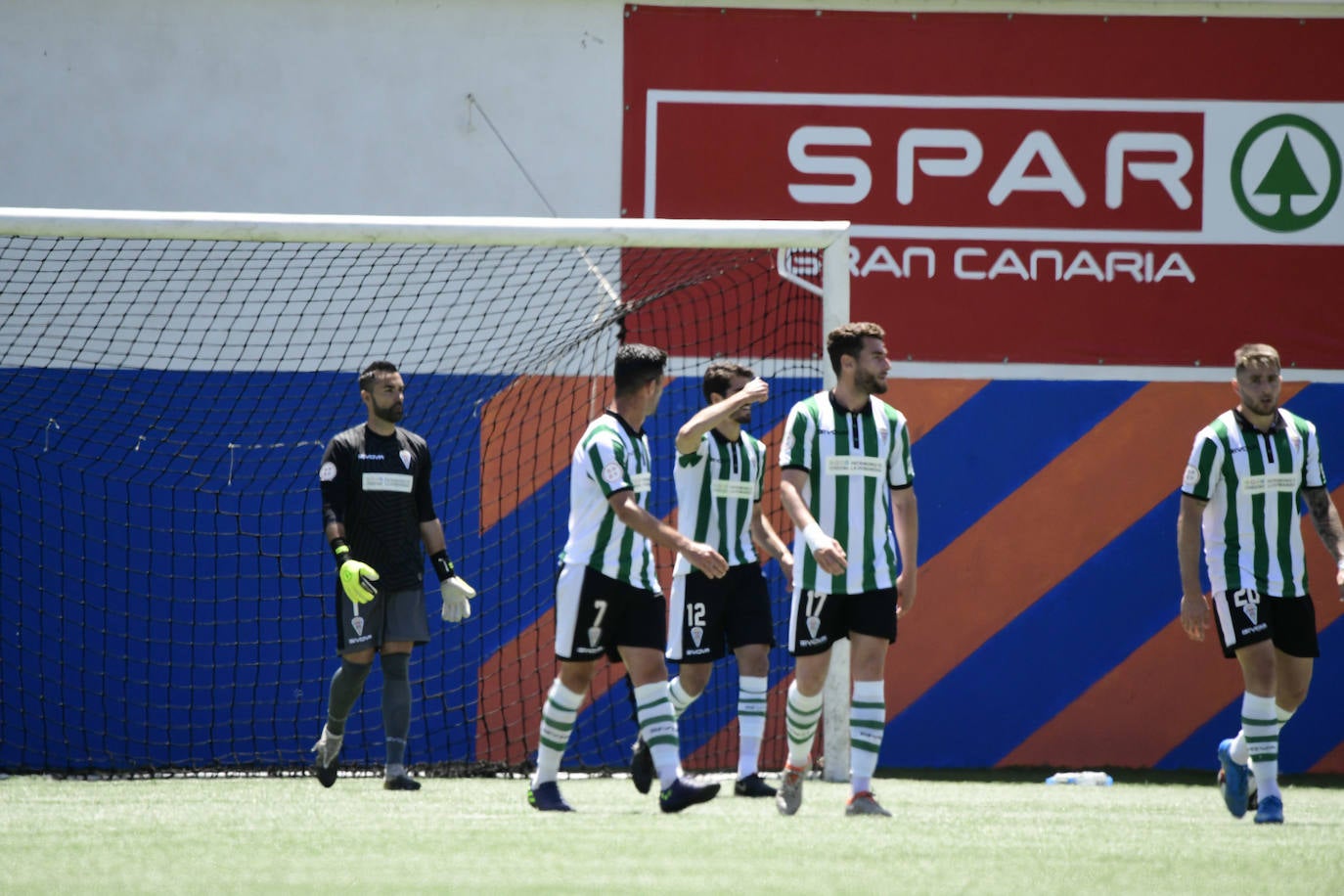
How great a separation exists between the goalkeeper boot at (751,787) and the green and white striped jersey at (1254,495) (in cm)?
205

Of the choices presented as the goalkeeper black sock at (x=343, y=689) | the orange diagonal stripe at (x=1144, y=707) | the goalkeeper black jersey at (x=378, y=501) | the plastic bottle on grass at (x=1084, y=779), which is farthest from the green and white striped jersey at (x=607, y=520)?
the orange diagonal stripe at (x=1144, y=707)

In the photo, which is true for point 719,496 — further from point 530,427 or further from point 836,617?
point 530,427

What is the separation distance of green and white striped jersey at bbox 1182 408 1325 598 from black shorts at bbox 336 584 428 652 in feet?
11.0

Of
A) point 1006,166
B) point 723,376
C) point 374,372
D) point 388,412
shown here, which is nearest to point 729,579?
Answer: point 723,376

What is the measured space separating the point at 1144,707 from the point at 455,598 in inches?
162

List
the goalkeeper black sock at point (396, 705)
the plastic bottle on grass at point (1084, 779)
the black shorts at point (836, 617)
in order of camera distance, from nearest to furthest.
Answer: the black shorts at point (836, 617)
the goalkeeper black sock at point (396, 705)
the plastic bottle on grass at point (1084, 779)

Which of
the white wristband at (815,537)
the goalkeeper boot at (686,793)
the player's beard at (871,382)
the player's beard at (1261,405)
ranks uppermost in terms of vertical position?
the player's beard at (871,382)

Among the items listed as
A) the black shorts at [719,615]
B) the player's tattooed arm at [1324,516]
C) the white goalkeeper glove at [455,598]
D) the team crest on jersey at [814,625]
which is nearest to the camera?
the team crest on jersey at [814,625]

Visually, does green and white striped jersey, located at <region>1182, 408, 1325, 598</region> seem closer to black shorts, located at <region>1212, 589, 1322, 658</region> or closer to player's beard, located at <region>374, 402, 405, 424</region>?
black shorts, located at <region>1212, 589, 1322, 658</region>

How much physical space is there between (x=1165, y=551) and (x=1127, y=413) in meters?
0.80

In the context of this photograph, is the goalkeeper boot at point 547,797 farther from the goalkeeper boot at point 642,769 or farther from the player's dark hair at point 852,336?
the player's dark hair at point 852,336

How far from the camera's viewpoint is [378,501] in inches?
307

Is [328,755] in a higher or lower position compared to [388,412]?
lower

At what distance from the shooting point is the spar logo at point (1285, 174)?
9.86 meters
